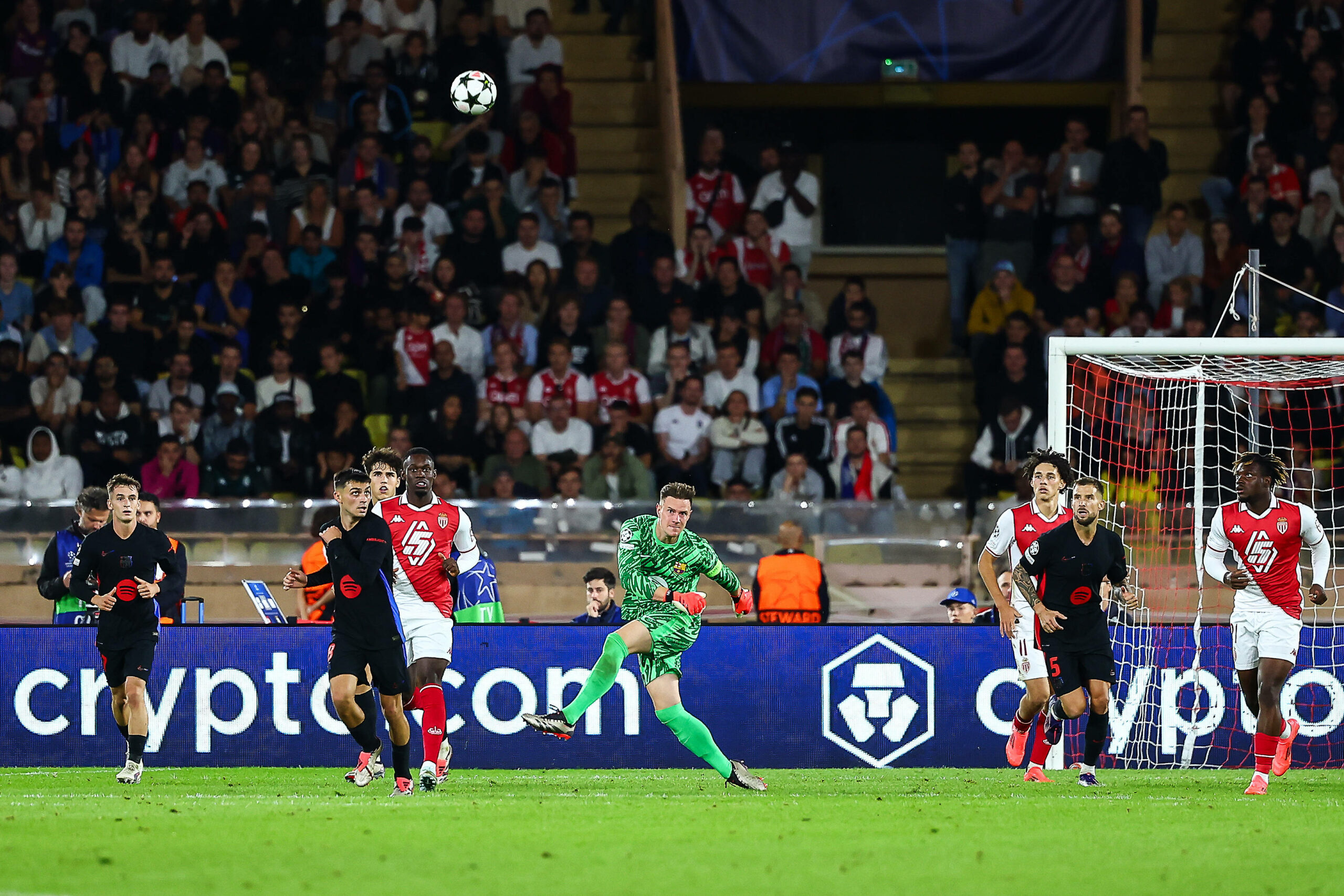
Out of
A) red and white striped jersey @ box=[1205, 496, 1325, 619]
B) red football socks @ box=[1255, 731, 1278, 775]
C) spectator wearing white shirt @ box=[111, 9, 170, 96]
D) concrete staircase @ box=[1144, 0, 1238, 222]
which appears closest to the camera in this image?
red football socks @ box=[1255, 731, 1278, 775]

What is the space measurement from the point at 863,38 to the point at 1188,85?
387cm

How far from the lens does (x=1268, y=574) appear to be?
11.3m

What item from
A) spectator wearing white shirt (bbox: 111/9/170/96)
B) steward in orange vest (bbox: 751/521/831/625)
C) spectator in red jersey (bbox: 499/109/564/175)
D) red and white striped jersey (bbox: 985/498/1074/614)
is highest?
spectator wearing white shirt (bbox: 111/9/170/96)

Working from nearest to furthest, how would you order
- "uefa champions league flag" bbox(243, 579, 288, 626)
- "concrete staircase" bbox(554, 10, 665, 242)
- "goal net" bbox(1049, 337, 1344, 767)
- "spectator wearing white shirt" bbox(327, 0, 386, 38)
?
"goal net" bbox(1049, 337, 1344, 767) < "uefa champions league flag" bbox(243, 579, 288, 626) < "spectator wearing white shirt" bbox(327, 0, 386, 38) < "concrete staircase" bbox(554, 10, 665, 242)

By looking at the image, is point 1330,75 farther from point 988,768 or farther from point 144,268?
point 144,268

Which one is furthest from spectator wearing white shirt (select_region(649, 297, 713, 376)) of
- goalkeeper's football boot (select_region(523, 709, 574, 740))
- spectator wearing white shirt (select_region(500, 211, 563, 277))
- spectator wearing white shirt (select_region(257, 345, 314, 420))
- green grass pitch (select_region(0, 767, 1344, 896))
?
goalkeeper's football boot (select_region(523, 709, 574, 740))

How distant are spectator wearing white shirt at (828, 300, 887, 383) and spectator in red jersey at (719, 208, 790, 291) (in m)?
1.17

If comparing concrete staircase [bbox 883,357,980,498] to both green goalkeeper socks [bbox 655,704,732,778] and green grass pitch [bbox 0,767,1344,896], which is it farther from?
green goalkeeper socks [bbox 655,704,732,778]

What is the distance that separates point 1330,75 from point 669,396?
26.9 ft

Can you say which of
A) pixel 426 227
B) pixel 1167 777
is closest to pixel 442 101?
pixel 426 227

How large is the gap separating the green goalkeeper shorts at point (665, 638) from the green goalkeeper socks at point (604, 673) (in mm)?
172

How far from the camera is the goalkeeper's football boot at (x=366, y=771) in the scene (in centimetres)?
1132

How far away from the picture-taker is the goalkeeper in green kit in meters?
10.5

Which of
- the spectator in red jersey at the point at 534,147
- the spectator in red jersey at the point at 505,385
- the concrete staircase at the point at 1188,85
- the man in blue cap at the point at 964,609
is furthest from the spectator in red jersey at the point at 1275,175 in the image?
the spectator in red jersey at the point at 505,385
